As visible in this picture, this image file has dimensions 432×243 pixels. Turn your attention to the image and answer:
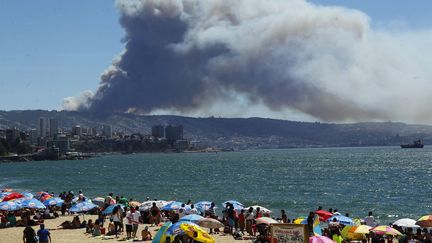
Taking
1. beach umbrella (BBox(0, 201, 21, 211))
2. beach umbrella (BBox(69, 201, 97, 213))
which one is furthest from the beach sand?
beach umbrella (BBox(69, 201, 97, 213))

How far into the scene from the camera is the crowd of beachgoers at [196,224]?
18688 millimetres

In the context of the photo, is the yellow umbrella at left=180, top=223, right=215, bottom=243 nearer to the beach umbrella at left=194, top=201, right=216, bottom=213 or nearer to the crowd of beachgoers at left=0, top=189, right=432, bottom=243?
the crowd of beachgoers at left=0, top=189, right=432, bottom=243

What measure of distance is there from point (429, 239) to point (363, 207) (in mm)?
23278

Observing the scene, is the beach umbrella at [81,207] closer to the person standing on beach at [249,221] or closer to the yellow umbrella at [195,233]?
the person standing on beach at [249,221]

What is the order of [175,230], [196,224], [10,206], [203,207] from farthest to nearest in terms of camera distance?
[203,207] → [10,206] → [196,224] → [175,230]

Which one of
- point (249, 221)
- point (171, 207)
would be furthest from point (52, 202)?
point (249, 221)

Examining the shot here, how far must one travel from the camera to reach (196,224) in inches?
829

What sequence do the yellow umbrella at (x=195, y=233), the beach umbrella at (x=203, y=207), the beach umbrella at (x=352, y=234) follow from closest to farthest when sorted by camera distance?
the yellow umbrella at (x=195, y=233), the beach umbrella at (x=352, y=234), the beach umbrella at (x=203, y=207)

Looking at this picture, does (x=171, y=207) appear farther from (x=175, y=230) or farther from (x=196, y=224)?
(x=175, y=230)

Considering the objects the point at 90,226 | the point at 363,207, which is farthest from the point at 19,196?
the point at 363,207

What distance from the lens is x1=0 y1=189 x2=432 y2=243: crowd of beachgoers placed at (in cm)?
1869

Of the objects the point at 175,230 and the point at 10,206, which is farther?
the point at 10,206

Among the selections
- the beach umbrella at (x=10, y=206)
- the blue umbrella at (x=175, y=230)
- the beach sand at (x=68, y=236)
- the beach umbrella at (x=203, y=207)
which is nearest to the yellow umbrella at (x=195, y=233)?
the blue umbrella at (x=175, y=230)

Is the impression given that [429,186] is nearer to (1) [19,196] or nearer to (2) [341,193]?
(2) [341,193]
